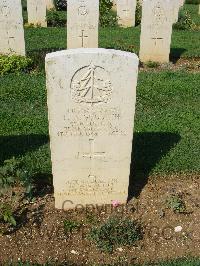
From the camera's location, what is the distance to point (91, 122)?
4809 mm

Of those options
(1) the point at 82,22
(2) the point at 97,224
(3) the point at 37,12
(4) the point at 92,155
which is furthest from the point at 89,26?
(2) the point at 97,224

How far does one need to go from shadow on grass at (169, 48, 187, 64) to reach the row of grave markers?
557 mm

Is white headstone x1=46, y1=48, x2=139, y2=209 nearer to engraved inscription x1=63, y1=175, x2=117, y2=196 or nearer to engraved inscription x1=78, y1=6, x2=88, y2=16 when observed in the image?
engraved inscription x1=63, y1=175, x2=117, y2=196

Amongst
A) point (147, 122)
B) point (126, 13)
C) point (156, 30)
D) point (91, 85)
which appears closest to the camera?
point (91, 85)

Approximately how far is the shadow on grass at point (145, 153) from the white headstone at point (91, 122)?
0.53 metres

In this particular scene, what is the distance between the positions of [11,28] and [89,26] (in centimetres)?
217

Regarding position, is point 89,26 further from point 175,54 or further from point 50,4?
point 50,4

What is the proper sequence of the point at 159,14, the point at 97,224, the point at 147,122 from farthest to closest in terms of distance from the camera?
the point at 159,14 → the point at 147,122 → the point at 97,224

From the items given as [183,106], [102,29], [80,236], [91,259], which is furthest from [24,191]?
[102,29]

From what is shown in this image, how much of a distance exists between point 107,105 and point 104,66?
48 cm

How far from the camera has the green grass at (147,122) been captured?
20.4 ft

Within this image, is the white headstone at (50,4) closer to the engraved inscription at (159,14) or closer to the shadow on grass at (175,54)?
the shadow on grass at (175,54)

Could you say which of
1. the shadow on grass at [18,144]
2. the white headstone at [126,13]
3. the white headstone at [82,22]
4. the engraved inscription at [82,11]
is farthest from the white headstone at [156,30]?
the white headstone at [126,13]

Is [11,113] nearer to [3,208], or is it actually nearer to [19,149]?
[19,149]
